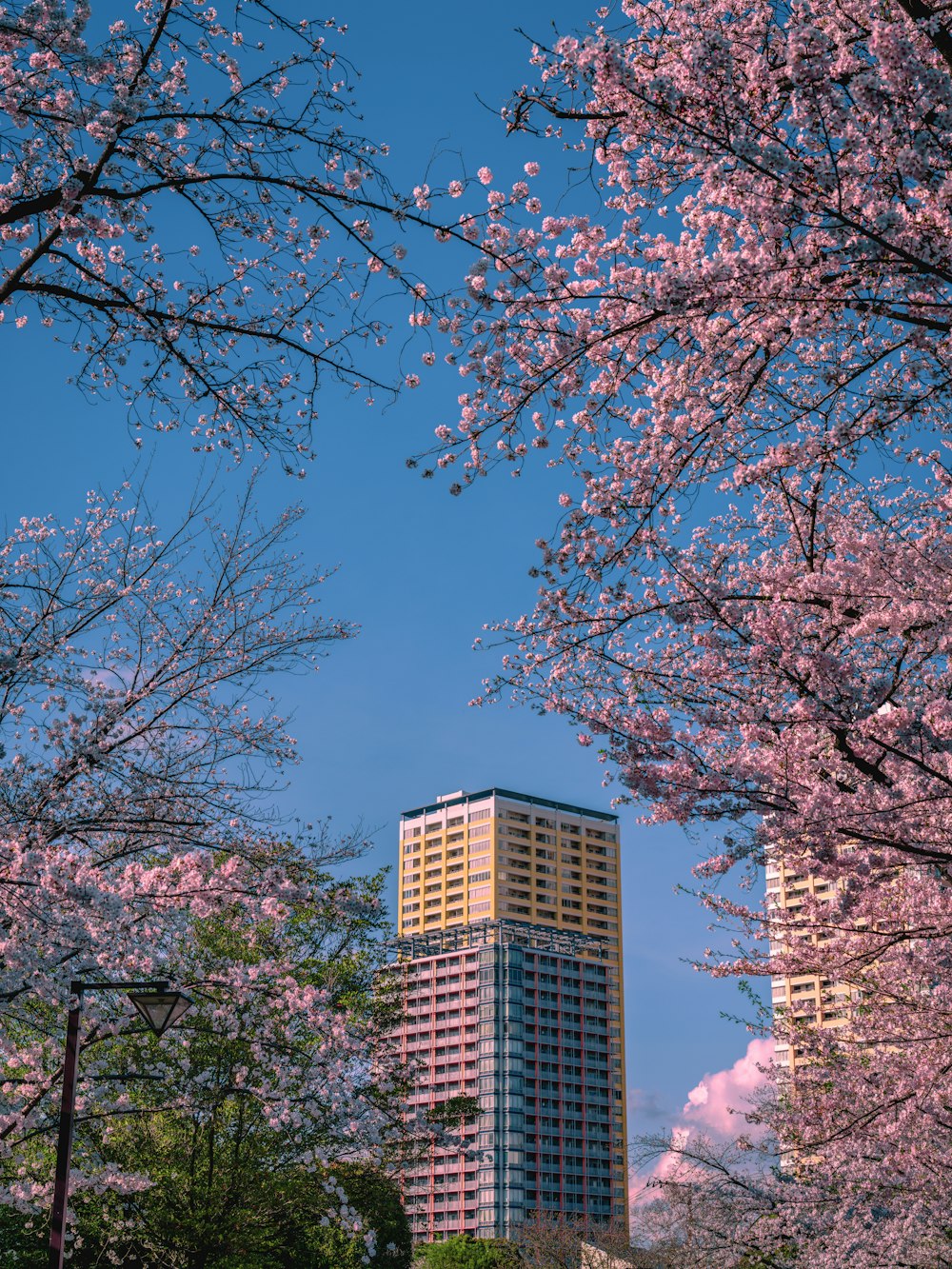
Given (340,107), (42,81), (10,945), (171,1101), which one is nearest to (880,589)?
(340,107)

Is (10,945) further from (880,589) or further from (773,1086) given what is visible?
(773,1086)

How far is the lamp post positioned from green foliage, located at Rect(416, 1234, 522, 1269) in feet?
200

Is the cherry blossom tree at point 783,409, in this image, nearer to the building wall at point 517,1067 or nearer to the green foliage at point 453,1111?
the green foliage at point 453,1111

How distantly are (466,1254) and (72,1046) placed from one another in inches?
2719

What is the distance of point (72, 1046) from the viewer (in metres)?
10.4

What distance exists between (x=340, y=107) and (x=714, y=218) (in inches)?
109

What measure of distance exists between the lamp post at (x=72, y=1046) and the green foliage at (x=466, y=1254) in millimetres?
60823

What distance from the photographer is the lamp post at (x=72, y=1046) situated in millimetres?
10148

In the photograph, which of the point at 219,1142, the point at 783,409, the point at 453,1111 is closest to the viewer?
the point at 783,409

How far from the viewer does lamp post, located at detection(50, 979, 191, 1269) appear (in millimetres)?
10148

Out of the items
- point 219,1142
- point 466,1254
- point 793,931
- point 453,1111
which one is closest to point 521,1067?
point 466,1254

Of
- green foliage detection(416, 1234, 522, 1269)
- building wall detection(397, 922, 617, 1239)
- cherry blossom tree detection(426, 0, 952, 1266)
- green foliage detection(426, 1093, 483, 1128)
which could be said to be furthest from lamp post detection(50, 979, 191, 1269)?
building wall detection(397, 922, 617, 1239)

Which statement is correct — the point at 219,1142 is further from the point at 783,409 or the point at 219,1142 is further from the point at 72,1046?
the point at 783,409

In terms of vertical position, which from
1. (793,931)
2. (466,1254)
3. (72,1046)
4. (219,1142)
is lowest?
(466,1254)
